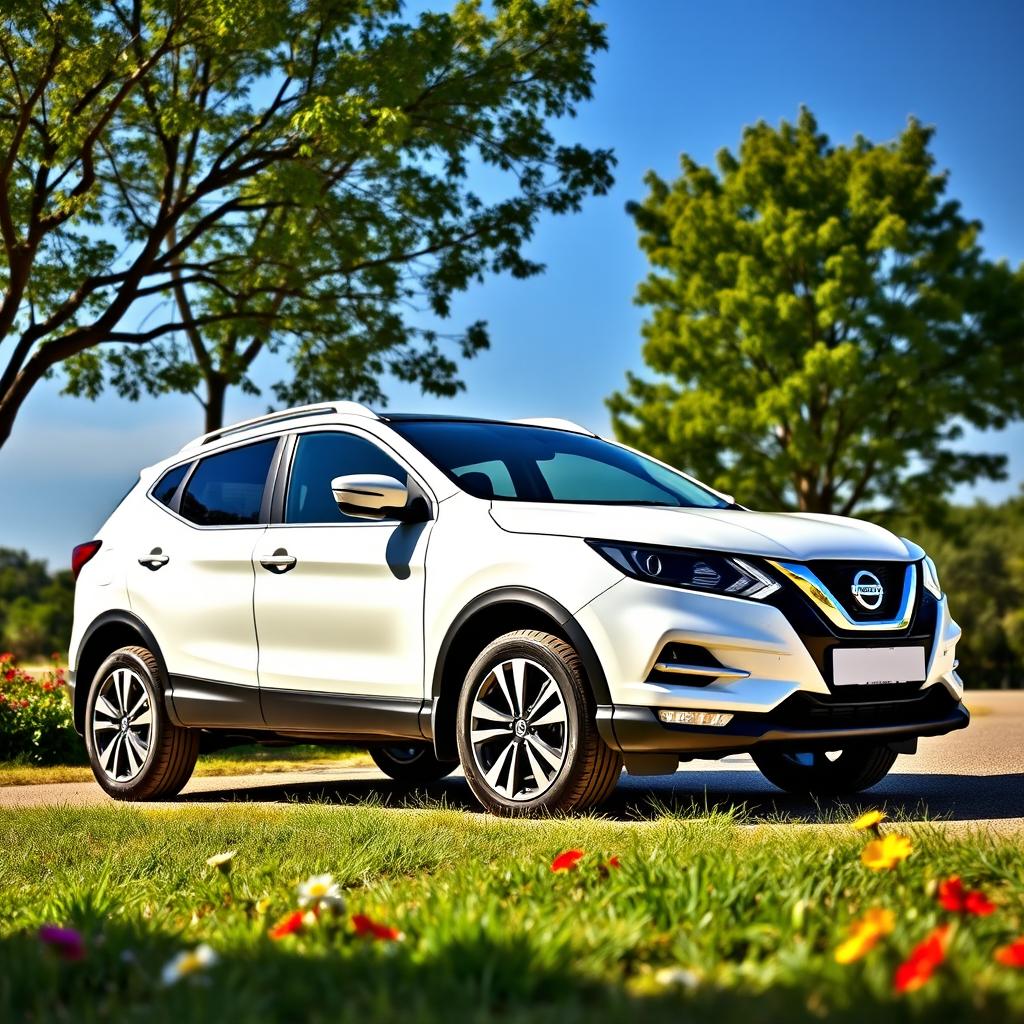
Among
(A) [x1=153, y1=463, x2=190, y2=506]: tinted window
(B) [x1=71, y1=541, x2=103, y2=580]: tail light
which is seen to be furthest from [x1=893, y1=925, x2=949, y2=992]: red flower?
(B) [x1=71, y1=541, x2=103, y2=580]: tail light

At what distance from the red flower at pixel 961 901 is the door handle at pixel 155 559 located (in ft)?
18.9

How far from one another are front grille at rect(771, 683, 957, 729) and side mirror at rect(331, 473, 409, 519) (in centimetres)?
206

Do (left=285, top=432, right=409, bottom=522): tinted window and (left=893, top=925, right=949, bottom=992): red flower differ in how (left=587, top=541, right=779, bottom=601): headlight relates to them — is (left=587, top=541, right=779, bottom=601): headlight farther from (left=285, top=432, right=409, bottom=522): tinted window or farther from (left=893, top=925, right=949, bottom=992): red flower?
(left=893, top=925, right=949, bottom=992): red flower

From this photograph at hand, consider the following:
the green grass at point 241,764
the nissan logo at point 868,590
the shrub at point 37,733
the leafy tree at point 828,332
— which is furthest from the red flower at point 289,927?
the leafy tree at point 828,332

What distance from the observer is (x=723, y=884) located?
3.55m

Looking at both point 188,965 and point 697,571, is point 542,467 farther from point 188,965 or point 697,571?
point 188,965

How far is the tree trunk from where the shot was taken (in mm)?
19719

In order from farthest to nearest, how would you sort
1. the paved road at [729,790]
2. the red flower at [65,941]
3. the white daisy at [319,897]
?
the paved road at [729,790]
the white daisy at [319,897]
the red flower at [65,941]

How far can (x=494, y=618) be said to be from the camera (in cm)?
659

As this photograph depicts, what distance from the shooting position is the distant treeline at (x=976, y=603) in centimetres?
5694

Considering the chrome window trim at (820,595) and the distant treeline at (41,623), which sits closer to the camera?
the chrome window trim at (820,595)

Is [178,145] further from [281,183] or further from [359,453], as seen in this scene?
[359,453]

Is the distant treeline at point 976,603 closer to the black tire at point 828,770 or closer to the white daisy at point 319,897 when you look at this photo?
the black tire at point 828,770

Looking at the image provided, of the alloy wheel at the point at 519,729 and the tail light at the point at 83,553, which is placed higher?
the tail light at the point at 83,553
